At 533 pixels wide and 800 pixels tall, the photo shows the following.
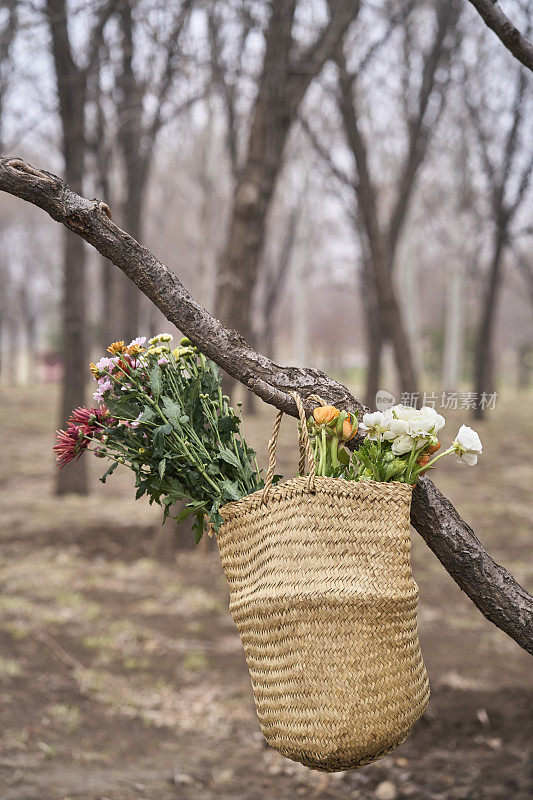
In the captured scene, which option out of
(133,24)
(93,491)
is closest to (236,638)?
(93,491)

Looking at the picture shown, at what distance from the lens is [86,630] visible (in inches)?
186

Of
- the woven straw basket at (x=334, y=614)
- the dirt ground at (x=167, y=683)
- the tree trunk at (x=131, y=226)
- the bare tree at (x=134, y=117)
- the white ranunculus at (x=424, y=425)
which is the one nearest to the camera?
the woven straw basket at (x=334, y=614)

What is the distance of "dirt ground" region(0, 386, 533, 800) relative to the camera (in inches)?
123

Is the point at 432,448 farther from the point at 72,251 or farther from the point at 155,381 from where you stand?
the point at 72,251

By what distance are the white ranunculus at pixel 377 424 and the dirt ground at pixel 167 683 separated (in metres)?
0.98

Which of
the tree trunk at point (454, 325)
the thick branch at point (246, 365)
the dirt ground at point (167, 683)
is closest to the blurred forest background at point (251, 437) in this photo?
the dirt ground at point (167, 683)

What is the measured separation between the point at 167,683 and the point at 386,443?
9.42 ft

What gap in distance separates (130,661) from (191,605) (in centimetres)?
104

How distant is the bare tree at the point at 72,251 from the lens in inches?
288

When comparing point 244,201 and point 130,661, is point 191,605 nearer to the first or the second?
point 130,661

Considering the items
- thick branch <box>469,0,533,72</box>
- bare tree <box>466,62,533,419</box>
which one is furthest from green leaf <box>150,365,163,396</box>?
bare tree <box>466,62,533,419</box>

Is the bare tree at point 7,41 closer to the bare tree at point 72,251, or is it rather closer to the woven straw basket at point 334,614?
the bare tree at point 72,251

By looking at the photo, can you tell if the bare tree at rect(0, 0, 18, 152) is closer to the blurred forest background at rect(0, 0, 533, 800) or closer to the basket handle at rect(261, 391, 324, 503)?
the blurred forest background at rect(0, 0, 533, 800)

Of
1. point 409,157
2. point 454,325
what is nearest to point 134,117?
point 409,157
